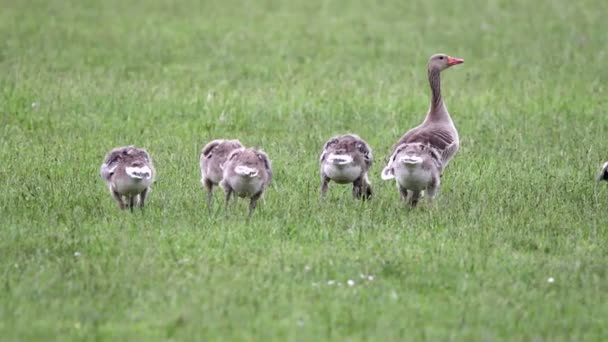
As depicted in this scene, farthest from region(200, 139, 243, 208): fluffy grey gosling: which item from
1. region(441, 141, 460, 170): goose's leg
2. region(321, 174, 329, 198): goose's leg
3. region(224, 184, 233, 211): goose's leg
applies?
region(441, 141, 460, 170): goose's leg

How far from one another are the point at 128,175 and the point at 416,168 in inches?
114

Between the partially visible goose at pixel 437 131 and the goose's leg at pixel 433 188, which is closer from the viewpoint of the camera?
the goose's leg at pixel 433 188

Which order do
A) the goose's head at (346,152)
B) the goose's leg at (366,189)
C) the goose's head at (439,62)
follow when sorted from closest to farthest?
the goose's head at (346,152), the goose's leg at (366,189), the goose's head at (439,62)

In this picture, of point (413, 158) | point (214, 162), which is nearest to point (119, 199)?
point (214, 162)

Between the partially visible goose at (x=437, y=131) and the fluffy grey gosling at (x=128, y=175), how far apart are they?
2.82 m

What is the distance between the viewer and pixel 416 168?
11031 millimetres

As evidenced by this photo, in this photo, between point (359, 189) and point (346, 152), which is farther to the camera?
point (359, 189)

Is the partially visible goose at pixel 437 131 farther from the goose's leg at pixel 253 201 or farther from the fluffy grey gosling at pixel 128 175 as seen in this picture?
the fluffy grey gosling at pixel 128 175

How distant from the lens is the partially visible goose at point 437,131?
1217cm

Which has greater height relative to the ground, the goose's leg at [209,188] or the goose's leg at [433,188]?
the goose's leg at [433,188]

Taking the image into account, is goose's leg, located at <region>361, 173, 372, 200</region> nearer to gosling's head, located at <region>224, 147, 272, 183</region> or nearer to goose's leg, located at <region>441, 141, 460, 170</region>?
goose's leg, located at <region>441, 141, 460, 170</region>

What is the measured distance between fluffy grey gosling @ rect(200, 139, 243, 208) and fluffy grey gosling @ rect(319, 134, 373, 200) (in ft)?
3.40

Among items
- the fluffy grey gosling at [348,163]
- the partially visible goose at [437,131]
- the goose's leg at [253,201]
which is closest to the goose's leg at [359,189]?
the fluffy grey gosling at [348,163]

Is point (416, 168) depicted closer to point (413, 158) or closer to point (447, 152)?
point (413, 158)
